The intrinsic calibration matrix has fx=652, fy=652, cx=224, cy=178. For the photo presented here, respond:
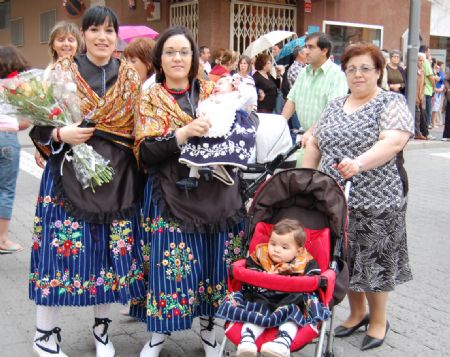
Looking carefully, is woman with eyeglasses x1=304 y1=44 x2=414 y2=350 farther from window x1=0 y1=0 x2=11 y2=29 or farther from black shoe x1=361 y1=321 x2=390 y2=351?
window x1=0 y1=0 x2=11 y2=29

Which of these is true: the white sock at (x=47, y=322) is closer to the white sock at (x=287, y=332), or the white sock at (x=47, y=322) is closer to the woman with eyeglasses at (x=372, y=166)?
the white sock at (x=287, y=332)

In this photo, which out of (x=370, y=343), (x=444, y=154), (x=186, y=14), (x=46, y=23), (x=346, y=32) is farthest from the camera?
(x=46, y=23)

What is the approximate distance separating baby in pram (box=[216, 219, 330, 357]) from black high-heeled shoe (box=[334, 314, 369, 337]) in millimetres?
1176

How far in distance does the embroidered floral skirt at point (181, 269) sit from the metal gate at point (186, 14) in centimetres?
1298

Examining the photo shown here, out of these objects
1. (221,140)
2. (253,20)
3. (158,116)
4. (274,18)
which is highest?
(274,18)

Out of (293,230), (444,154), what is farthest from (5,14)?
(293,230)

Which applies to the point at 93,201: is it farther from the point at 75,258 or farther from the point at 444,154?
the point at 444,154

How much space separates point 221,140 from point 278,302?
0.92 metres

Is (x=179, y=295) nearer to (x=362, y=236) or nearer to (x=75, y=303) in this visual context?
(x=75, y=303)

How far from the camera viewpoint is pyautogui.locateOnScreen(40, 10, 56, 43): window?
22180 millimetres

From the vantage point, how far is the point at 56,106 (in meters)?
3.59

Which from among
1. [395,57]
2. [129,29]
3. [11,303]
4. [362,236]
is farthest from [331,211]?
[395,57]

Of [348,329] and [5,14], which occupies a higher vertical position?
[5,14]

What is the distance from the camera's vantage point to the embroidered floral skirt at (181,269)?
3.70 metres
